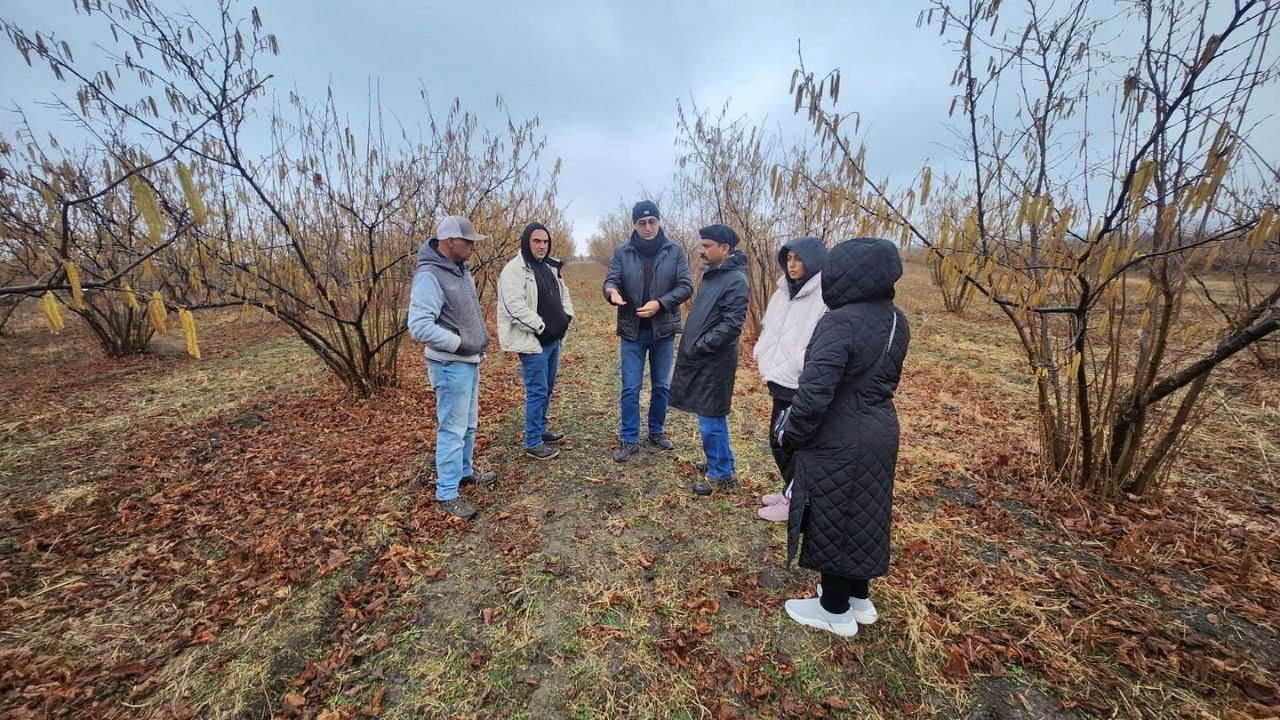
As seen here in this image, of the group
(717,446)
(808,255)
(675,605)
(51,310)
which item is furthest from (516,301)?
(675,605)

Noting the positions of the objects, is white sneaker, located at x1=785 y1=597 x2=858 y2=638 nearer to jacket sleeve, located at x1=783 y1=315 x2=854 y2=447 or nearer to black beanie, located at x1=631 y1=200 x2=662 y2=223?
jacket sleeve, located at x1=783 y1=315 x2=854 y2=447

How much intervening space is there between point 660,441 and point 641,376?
0.75m

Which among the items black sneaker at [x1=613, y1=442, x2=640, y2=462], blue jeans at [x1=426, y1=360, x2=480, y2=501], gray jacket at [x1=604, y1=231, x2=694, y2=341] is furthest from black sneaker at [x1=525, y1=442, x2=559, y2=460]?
gray jacket at [x1=604, y1=231, x2=694, y2=341]

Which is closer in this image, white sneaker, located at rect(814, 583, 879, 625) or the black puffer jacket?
white sneaker, located at rect(814, 583, 879, 625)

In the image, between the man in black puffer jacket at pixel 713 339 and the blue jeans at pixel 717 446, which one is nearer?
the man in black puffer jacket at pixel 713 339

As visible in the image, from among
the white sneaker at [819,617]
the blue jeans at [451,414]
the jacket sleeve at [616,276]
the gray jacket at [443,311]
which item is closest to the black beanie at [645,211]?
the jacket sleeve at [616,276]

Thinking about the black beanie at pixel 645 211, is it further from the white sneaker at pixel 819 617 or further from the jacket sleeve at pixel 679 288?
the white sneaker at pixel 819 617

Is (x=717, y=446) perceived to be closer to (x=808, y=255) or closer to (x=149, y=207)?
(x=808, y=255)

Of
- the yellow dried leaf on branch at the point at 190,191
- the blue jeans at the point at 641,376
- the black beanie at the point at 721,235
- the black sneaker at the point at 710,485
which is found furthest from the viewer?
the blue jeans at the point at 641,376

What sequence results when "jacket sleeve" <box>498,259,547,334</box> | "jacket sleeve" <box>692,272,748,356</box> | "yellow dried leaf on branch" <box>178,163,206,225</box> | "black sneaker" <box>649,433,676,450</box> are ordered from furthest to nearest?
"black sneaker" <box>649,433,676,450</box>, "jacket sleeve" <box>498,259,547,334</box>, "jacket sleeve" <box>692,272,748,356</box>, "yellow dried leaf on branch" <box>178,163,206,225</box>

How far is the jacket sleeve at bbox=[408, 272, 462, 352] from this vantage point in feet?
9.50

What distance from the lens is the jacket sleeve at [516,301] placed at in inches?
136

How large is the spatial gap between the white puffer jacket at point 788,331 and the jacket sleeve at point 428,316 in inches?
77.2

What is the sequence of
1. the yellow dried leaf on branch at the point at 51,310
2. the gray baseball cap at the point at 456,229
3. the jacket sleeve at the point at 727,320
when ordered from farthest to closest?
the jacket sleeve at the point at 727,320 → the gray baseball cap at the point at 456,229 → the yellow dried leaf on branch at the point at 51,310
